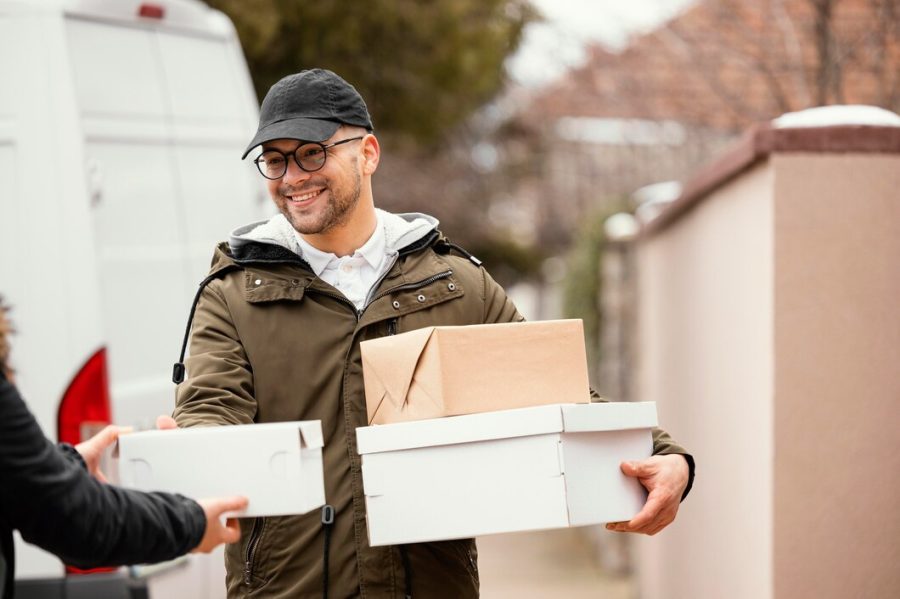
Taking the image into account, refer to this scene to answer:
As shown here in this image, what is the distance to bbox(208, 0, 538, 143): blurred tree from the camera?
29.8 ft

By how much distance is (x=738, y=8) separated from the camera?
284 inches

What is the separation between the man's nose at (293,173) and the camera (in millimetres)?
3174

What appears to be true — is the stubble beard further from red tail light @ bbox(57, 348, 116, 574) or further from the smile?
red tail light @ bbox(57, 348, 116, 574)

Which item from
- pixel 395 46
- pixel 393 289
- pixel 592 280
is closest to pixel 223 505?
pixel 393 289

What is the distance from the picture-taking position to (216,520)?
265cm

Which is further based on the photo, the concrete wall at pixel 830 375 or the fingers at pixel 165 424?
the concrete wall at pixel 830 375

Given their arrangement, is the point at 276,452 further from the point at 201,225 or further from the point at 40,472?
the point at 201,225

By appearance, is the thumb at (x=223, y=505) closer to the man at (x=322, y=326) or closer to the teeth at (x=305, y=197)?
the man at (x=322, y=326)

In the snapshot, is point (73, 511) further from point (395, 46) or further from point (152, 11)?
point (395, 46)

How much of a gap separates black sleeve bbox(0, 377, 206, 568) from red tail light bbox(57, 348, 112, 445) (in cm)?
191

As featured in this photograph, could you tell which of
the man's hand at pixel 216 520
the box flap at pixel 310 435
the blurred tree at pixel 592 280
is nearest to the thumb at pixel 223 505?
the man's hand at pixel 216 520

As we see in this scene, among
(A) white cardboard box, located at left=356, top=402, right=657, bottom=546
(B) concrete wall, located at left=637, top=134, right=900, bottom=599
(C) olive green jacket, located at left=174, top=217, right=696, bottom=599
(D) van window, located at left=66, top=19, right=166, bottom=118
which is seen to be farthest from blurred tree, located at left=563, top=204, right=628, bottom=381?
(A) white cardboard box, located at left=356, top=402, right=657, bottom=546

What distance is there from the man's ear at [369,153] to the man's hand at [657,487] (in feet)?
3.18

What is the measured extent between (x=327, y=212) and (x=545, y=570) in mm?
6058
